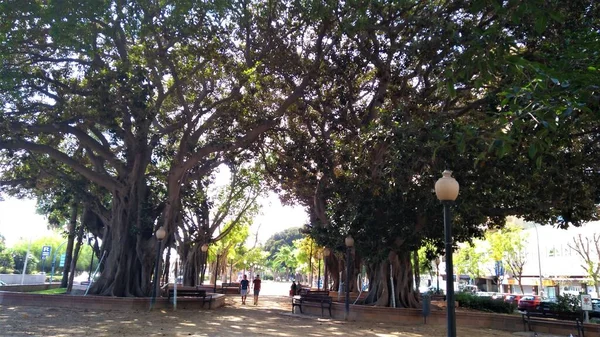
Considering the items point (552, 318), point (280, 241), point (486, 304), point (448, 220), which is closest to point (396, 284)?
point (552, 318)

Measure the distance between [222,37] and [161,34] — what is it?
2.03 meters

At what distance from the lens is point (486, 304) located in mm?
21812

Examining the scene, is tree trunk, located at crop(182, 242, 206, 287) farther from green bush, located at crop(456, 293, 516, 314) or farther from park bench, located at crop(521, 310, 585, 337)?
park bench, located at crop(521, 310, 585, 337)

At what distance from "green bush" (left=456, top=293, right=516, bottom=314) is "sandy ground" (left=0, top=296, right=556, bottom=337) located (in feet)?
20.9

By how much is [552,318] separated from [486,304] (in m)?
6.47

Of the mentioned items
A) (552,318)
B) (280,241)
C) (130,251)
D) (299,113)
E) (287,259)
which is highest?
(280,241)

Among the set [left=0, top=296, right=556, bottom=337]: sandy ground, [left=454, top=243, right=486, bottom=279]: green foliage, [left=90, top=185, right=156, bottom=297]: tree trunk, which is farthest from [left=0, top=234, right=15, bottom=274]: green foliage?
[left=0, top=296, right=556, bottom=337]: sandy ground

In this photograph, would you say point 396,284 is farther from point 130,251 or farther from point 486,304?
point 130,251

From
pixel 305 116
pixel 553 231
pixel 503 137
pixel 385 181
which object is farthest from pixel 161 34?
pixel 553 231

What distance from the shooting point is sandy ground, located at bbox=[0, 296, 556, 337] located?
11.0 m

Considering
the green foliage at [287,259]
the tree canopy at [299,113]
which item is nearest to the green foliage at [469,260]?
the green foliage at [287,259]

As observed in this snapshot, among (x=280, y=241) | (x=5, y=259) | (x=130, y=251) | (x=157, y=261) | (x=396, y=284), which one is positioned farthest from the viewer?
(x=280, y=241)

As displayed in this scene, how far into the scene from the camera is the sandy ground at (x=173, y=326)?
36.1 feet

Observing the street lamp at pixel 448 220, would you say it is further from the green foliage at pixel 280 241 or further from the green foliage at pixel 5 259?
the green foliage at pixel 280 241
